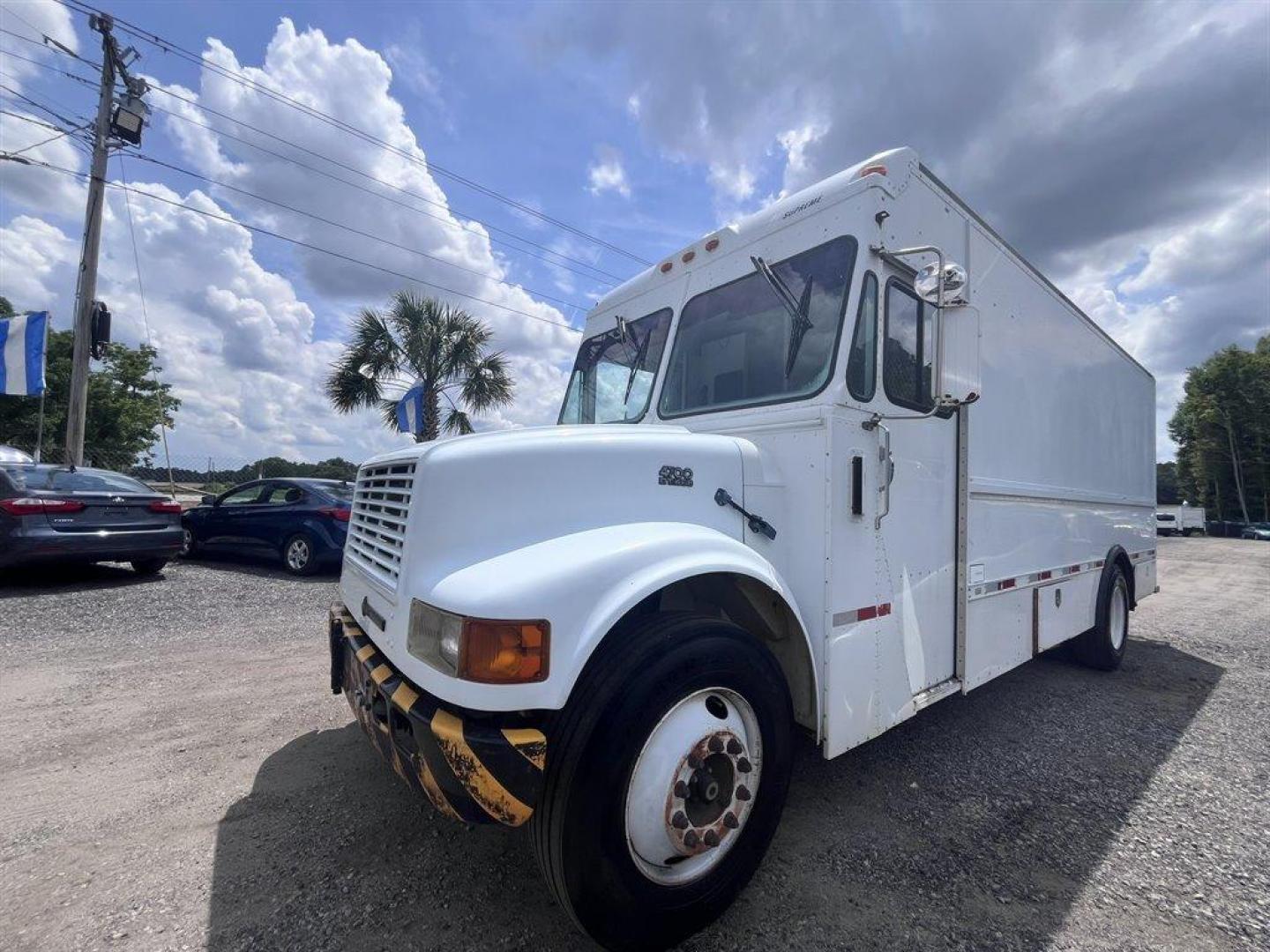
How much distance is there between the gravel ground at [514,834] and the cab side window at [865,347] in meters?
2.03

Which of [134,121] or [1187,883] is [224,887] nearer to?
[1187,883]

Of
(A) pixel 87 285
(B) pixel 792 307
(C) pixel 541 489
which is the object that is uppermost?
(A) pixel 87 285

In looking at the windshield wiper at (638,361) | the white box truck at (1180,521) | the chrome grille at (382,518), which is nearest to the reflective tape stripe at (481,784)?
the chrome grille at (382,518)

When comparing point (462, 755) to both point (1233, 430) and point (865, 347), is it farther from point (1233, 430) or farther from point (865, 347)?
point (1233, 430)

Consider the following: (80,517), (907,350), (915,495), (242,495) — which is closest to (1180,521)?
(915,495)

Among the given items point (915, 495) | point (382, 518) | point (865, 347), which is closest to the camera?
point (382, 518)

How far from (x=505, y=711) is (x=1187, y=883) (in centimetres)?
293

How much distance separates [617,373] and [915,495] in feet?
6.37

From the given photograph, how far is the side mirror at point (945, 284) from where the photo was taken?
255 cm

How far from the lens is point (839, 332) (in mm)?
2705

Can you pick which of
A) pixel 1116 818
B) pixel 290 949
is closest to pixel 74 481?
pixel 290 949

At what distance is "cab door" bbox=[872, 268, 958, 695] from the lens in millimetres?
2898

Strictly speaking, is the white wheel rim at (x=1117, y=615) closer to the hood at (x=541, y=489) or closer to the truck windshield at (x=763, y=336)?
the truck windshield at (x=763, y=336)

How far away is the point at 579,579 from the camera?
188cm
